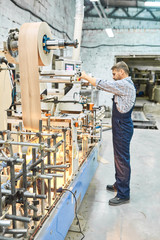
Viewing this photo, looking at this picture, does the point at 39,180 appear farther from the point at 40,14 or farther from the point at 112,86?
the point at 40,14

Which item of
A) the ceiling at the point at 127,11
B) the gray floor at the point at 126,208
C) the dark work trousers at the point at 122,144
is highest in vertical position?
the ceiling at the point at 127,11

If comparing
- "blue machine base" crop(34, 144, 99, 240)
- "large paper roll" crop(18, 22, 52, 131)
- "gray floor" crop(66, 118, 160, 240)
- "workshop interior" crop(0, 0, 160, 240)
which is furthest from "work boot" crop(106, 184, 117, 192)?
"large paper roll" crop(18, 22, 52, 131)

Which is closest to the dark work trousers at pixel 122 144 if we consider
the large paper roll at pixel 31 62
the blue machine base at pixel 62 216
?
the blue machine base at pixel 62 216

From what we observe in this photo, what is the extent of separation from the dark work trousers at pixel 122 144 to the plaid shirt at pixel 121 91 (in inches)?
2.8

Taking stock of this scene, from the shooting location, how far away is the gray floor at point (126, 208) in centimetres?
198

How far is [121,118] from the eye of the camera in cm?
224

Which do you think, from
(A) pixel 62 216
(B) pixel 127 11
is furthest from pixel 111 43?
(A) pixel 62 216

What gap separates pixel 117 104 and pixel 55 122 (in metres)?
0.64

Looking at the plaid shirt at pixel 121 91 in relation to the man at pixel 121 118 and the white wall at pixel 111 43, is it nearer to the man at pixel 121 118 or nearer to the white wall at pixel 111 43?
the man at pixel 121 118

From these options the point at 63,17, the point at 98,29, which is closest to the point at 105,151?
the point at 63,17

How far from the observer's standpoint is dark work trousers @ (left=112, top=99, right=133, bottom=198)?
7.39 ft

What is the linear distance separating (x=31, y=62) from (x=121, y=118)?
44.4 inches

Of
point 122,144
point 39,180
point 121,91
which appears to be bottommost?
point 39,180

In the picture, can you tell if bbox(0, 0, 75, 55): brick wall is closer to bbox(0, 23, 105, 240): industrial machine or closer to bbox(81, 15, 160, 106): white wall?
bbox(81, 15, 160, 106): white wall
